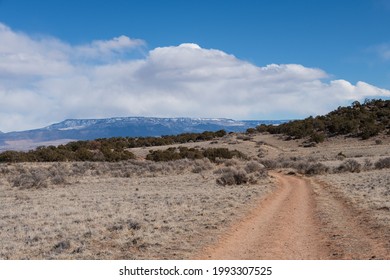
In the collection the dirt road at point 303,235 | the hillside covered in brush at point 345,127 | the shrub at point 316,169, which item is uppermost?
the hillside covered in brush at point 345,127

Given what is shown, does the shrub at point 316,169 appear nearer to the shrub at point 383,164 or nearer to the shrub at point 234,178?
the shrub at point 383,164

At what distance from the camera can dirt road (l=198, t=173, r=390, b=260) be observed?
1075 centimetres

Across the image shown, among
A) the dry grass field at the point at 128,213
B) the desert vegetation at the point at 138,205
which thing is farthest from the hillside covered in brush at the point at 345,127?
the dry grass field at the point at 128,213

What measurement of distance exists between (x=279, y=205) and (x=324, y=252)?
27.6ft

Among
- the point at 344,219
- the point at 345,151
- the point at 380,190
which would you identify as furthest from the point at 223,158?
the point at 344,219

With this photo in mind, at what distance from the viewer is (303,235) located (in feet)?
42.4

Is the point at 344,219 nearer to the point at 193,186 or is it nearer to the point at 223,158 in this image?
the point at 193,186

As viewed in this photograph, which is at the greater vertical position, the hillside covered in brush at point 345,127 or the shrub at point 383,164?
the hillside covered in brush at point 345,127

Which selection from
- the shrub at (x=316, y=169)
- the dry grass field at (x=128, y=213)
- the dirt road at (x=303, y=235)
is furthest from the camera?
the shrub at (x=316, y=169)

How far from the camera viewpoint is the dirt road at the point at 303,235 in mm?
10750

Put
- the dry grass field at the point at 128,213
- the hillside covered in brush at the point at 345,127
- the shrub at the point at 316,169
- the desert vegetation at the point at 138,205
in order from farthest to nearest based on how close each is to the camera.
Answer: the hillside covered in brush at the point at 345,127 → the shrub at the point at 316,169 → the desert vegetation at the point at 138,205 → the dry grass field at the point at 128,213

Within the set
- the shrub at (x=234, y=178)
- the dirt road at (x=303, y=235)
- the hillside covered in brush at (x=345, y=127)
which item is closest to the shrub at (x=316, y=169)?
the shrub at (x=234, y=178)

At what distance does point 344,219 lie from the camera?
15289 mm

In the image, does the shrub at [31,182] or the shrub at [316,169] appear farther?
the shrub at [316,169]
